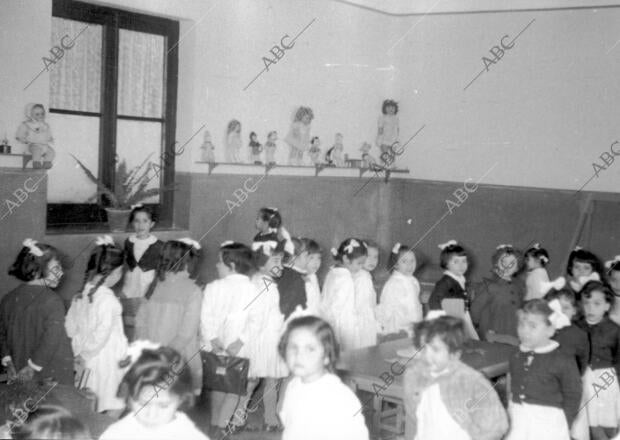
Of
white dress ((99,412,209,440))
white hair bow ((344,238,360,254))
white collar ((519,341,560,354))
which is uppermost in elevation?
white hair bow ((344,238,360,254))

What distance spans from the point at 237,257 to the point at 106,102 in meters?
3.28

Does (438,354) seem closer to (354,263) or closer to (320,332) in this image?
(320,332)

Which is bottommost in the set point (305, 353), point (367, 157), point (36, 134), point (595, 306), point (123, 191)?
point (305, 353)

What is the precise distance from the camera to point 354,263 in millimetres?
6648

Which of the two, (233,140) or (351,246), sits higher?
(233,140)

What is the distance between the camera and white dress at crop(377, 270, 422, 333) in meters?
6.84

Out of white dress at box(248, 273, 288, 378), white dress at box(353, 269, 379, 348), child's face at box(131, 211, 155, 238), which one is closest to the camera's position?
white dress at box(248, 273, 288, 378)

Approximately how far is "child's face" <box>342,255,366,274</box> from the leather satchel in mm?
2096

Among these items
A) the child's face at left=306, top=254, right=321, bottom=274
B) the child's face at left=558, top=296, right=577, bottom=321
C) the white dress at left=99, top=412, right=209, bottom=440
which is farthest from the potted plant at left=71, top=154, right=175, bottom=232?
the white dress at left=99, top=412, right=209, bottom=440

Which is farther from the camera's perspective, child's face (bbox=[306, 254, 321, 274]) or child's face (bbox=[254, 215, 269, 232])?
child's face (bbox=[254, 215, 269, 232])

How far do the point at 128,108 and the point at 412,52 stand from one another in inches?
179

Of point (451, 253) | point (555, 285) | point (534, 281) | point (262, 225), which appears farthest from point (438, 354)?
point (534, 281)

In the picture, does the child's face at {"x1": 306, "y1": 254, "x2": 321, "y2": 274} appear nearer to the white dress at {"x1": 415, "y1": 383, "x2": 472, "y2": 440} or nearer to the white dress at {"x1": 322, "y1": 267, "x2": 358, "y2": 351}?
the white dress at {"x1": 322, "y1": 267, "x2": 358, "y2": 351}

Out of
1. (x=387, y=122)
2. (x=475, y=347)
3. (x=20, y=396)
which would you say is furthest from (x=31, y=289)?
(x=387, y=122)
